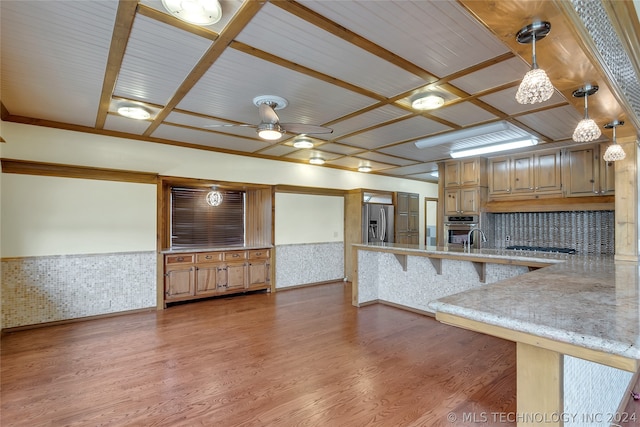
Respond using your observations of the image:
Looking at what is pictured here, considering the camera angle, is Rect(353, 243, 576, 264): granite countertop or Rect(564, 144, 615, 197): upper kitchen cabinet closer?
Rect(353, 243, 576, 264): granite countertop

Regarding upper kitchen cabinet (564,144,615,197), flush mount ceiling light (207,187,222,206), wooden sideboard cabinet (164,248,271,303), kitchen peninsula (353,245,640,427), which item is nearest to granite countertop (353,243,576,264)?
kitchen peninsula (353,245,640,427)

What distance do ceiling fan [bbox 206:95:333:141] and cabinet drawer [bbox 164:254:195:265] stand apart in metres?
2.71

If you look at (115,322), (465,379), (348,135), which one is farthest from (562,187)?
(115,322)

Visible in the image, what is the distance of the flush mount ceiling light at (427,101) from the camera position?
2947 mm

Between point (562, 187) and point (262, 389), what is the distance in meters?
5.06

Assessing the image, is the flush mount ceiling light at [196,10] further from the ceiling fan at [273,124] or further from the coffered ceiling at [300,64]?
the ceiling fan at [273,124]

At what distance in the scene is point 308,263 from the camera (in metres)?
6.24

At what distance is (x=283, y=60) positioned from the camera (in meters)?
2.35

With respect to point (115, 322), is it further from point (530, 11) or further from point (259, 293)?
point (530, 11)

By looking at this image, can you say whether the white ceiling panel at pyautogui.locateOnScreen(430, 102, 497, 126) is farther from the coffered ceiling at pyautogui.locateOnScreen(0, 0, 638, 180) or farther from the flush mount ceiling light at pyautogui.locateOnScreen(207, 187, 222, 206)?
the flush mount ceiling light at pyautogui.locateOnScreen(207, 187, 222, 206)

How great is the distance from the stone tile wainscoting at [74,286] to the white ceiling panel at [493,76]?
4.60 meters

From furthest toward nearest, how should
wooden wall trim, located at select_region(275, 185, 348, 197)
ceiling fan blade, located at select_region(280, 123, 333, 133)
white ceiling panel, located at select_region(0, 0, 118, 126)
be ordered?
wooden wall trim, located at select_region(275, 185, 348, 197), ceiling fan blade, located at select_region(280, 123, 333, 133), white ceiling panel, located at select_region(0, 0, 118, 126)

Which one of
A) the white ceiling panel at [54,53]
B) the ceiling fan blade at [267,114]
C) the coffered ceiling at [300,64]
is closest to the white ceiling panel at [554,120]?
the coffered ceiling at [300,64]

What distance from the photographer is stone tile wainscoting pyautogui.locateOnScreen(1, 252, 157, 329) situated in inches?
143
